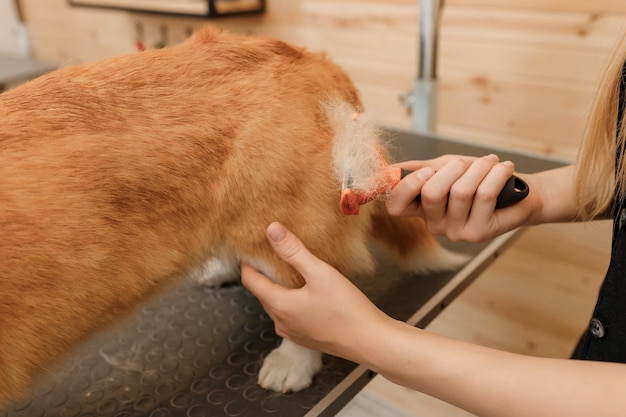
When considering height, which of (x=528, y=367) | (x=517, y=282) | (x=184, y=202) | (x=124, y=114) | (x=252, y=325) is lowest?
(x=517, y=282)

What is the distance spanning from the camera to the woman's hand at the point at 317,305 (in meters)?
0.64

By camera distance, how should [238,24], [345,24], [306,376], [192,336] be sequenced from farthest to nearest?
[238,24]
[345,24]
[192,336]
[306,376]

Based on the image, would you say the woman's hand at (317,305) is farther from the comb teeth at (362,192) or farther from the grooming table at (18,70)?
the grooming table at (18,70)

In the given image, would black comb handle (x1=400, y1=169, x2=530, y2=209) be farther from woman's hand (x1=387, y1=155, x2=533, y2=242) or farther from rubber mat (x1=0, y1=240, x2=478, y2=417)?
rubber mat (x1=0, y1=240, x2=478, y2=417)

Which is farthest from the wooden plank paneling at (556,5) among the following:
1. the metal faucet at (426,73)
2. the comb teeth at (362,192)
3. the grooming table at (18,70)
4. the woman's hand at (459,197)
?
the grooming table at (18,70)

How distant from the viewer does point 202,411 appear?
738mm

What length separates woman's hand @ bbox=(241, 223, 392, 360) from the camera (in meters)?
0.64

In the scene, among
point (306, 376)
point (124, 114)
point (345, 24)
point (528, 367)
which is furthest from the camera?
point (345, 24)

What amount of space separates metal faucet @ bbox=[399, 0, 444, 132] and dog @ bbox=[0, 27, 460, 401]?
62cm

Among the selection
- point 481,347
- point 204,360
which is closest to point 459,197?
point 481,347

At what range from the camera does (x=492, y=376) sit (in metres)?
0.55

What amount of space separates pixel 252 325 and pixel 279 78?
16.9 inches

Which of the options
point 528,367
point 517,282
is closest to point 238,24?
point 517,282

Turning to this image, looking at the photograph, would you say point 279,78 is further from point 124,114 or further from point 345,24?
point 345,24
